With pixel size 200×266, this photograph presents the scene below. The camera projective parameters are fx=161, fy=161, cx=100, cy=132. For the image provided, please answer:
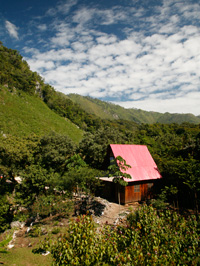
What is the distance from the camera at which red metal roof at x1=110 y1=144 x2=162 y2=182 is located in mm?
17650

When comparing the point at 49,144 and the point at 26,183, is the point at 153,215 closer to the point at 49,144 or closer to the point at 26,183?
the point at 26,183

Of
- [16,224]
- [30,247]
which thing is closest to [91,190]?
[16,224]

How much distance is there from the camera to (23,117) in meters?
46.9

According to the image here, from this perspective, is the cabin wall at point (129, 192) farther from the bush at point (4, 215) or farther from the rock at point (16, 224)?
the bush at point (4, 215)

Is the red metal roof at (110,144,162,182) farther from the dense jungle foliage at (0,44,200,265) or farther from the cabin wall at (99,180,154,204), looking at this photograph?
the dense jungle foliage at (0,44,200,265)

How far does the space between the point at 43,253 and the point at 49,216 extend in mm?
5920

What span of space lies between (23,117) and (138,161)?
39.5 m

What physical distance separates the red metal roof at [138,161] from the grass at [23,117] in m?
29.0

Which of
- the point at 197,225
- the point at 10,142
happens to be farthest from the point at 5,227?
the point at 197,225

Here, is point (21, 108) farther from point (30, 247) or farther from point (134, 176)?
point (30, 247)

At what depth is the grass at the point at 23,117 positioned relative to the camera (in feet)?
132

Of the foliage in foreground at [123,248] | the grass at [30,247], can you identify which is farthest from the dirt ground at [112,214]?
the foliage in foreground at [123,248]

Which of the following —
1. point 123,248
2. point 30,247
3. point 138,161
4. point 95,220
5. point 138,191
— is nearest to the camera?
point 123,248

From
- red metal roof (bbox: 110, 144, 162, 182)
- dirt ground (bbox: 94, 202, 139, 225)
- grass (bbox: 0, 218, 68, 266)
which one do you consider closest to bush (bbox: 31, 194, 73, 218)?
grass (bbox: 0, 218, 68, 266)
